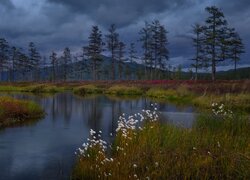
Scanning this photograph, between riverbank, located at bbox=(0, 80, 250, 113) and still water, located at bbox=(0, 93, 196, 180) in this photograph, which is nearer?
still water, located at bbox=(0, 93, 196, 180)

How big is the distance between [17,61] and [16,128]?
124903mm

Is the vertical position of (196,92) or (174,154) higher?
(174,154)

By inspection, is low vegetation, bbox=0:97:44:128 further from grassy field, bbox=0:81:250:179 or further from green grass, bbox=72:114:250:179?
green grass, bbox=72:114:250:179

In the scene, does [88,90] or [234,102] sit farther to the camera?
[88,90]

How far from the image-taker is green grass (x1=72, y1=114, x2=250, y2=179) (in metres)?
8.67

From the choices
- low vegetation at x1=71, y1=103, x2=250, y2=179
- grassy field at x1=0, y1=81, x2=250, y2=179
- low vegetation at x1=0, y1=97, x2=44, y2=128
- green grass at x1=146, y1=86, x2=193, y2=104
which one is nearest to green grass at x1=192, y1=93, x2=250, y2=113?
green grass at x1=146, y1=86, x2=193, y2=104

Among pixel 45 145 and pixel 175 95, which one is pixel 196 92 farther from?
Result: pixel 45 145

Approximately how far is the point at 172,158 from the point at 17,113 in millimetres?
16575

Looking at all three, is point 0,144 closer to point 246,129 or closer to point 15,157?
point 15,157

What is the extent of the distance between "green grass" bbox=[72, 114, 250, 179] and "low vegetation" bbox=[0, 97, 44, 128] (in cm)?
1106

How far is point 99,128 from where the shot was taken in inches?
840

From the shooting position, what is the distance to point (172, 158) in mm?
9219

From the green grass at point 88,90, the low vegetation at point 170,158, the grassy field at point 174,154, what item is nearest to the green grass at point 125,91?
the green grass at point 88,90

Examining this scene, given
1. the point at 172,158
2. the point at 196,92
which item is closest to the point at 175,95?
the point at 196,92
